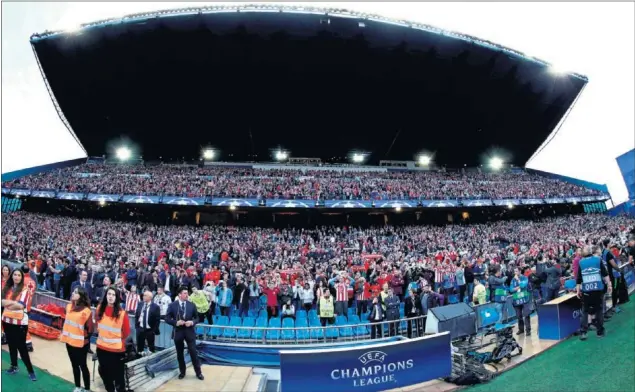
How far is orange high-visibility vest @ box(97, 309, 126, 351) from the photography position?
4.75 meters

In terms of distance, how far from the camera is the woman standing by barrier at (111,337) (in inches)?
187

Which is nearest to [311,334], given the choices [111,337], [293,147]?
[111,337]

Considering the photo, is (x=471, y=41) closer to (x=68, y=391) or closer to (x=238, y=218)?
(x=238, y=218)

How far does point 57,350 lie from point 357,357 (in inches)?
248

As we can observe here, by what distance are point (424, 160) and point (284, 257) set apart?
27.3 m

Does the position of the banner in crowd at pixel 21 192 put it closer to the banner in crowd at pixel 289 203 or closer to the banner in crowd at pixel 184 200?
the banner in crowd at pixel 184 200

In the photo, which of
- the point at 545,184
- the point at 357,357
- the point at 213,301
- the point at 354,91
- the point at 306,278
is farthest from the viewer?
the point at 545,184

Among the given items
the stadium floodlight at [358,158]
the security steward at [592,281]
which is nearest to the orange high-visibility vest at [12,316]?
the security steward at [592,281]

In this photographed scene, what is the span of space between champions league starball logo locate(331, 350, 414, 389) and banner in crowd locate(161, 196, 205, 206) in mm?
23284

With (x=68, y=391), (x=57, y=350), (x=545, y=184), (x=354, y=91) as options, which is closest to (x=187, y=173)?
(x=354, y=91)

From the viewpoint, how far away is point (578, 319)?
7.92m

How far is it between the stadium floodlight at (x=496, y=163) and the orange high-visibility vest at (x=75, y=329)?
45.3 meters

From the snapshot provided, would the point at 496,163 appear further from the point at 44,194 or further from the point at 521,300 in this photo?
the point at 44,194

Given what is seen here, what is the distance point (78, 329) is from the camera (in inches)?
187
